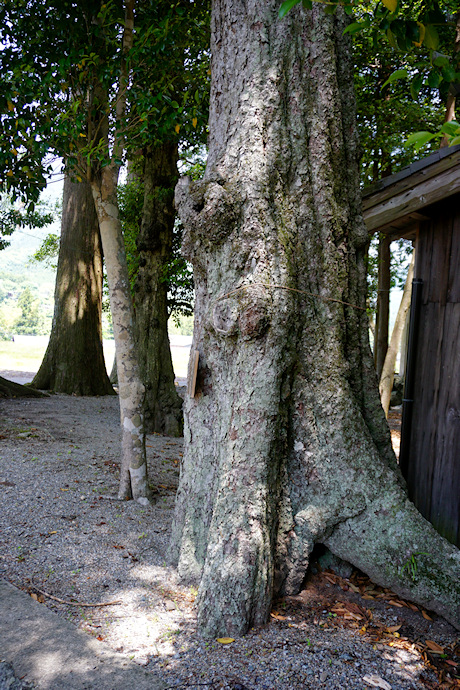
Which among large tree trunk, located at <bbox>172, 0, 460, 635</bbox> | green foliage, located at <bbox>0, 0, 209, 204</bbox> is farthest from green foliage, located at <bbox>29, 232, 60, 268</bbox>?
large tree trunk, located at <bbox>172, 0, 460, 635</bbox>

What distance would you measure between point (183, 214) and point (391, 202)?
1.63 metres

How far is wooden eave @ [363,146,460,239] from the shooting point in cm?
356

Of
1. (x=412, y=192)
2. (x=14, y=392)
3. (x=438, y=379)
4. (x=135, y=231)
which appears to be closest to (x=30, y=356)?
(x=135, y=231)

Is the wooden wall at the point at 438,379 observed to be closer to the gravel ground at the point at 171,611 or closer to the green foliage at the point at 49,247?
the gravel ground at the point at 171,611

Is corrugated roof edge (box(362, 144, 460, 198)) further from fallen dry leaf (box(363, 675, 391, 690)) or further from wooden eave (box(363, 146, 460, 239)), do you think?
fallen dry leaf (box(363, 675, 391, 690))

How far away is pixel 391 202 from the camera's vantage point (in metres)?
3.91

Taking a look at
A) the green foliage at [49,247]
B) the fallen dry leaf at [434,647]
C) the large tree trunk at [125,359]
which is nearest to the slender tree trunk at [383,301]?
the large tree trunk at [125,359]

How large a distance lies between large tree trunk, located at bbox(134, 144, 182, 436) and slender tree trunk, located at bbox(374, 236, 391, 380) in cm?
501

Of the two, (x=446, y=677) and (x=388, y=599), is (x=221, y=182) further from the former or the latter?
(x=446, y=677)

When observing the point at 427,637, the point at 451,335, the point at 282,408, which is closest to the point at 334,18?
the point at 451,335

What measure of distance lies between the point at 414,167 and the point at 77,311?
10095 millimetres

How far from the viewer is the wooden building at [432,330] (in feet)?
12.3

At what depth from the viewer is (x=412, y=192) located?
148 inches

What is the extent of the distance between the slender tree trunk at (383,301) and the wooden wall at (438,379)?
7.46 m
